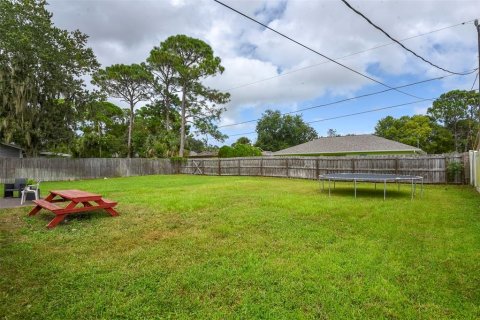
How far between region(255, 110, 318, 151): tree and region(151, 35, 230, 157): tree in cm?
Result: 1901

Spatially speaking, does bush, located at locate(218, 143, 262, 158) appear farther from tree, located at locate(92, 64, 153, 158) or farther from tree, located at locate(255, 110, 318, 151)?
tree, located at locate(255, 110, 318, 151)

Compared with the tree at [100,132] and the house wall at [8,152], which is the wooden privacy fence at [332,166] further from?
the house wall at [8,152]

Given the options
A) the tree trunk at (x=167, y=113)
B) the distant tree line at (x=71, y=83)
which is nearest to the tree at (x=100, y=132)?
the distant tree line at (x=71, y=83)

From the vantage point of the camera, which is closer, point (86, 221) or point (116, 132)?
point (86, 221)

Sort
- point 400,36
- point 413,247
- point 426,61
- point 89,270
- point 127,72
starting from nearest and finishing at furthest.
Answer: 1. point 89,270
2. point 413,247
3. point 400,36
4. point 426,61
5. point 127,72

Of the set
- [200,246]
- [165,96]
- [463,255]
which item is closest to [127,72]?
[165,96]

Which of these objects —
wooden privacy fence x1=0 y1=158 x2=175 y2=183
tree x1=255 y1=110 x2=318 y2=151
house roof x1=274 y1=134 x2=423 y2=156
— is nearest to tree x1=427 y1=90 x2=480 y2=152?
tree x1=255 y1=110 x2=318 y2=151

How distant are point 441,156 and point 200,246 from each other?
43.7ft

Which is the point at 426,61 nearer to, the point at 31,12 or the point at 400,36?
the point at 400,36

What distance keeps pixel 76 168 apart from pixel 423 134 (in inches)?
1662

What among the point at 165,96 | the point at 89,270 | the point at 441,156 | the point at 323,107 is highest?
the point at 165,96

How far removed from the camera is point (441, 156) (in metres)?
13.1

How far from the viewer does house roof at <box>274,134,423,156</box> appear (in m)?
22.8

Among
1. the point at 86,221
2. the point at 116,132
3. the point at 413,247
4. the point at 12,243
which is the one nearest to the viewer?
the point at 413,247
